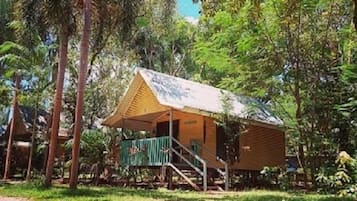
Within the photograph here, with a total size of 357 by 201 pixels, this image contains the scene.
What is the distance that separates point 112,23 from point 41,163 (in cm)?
1573

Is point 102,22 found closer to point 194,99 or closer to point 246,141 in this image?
point 194,99

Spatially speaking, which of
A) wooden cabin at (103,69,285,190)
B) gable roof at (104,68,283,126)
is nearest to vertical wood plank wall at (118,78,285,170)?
wooden cabin at (103,69,285,190)

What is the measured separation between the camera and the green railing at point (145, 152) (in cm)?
1758

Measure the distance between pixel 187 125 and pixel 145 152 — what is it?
2.82m

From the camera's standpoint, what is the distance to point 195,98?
18.9m

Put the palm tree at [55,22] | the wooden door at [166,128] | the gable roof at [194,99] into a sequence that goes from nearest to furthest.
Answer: the palm tree at [55,22] → the gable roof at [194,99] → the wooden door at [166,128]

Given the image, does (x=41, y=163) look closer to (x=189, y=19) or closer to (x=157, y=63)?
(x=157, y=63)

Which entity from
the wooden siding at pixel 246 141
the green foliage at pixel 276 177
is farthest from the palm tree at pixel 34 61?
the green foliage at pixel 276 177

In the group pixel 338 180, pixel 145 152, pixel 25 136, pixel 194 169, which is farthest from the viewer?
pixel 25 136

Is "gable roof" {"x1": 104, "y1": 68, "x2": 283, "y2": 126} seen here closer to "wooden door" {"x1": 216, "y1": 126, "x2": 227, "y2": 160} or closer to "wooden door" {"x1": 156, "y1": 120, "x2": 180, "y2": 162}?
"wooden door" {"x1": 216, "y1": 126, "x2": 227, "y2": 160}

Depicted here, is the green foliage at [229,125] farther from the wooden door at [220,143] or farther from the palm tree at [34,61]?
the palm tree at [34,61]

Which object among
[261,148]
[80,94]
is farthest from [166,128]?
[80,94]

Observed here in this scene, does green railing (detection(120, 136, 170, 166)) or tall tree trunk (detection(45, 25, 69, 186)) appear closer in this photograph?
tall tree trunk (detection(45, 25, 69, 186))

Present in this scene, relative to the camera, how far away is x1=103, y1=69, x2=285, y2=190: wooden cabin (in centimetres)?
1775
